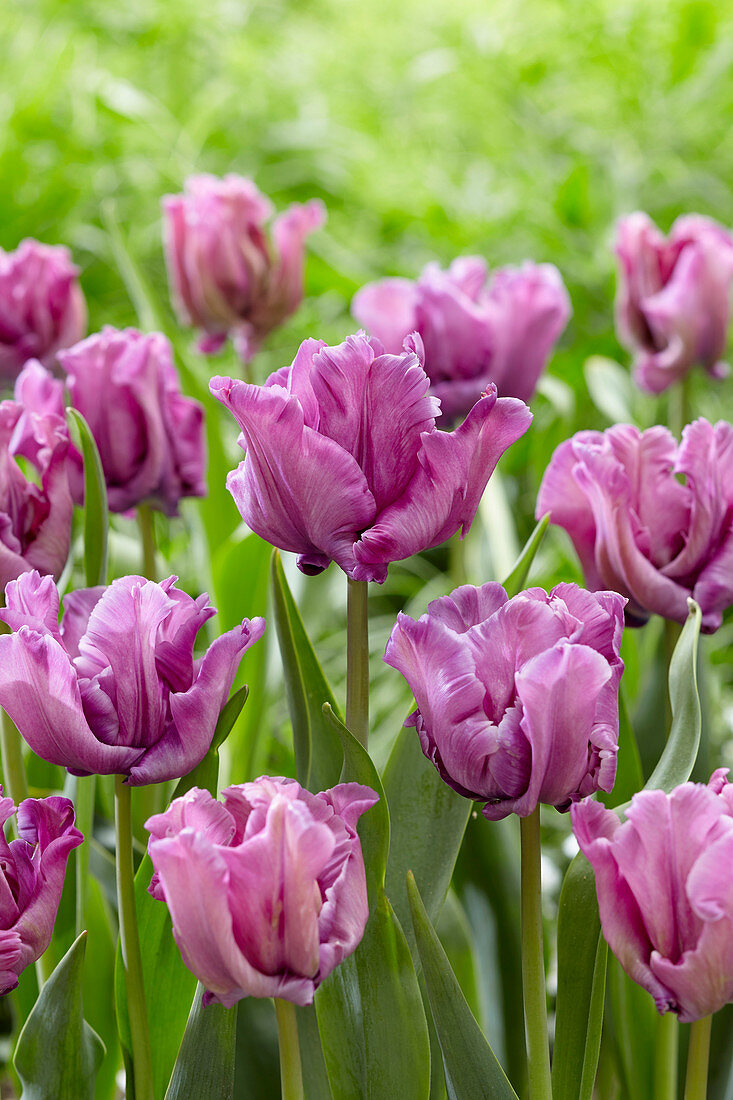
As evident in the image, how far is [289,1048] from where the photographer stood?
309 millimetres

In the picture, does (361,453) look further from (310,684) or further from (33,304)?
(33,304)

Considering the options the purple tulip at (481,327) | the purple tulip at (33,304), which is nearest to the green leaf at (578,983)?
the purple tulip at (481,327)

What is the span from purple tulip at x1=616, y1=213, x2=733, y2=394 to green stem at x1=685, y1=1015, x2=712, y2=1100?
628mm

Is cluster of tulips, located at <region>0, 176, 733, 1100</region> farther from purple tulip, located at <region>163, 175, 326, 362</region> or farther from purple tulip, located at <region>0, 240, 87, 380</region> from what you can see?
purple tulip, located at <region>163, 175, 326, 362</region>

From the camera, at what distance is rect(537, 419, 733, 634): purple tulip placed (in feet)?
1.34

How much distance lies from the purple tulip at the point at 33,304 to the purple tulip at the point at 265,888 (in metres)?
0.58

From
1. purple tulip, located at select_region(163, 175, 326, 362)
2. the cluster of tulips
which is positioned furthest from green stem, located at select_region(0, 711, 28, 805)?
purple tulip, located at select_region(163, 175, 326, 362)

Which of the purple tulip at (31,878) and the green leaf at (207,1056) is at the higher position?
the purple tulip at (31,878)

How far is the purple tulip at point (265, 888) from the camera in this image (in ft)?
0.86

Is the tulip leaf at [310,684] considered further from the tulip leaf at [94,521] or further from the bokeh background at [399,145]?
the bokeh background at [399,145]

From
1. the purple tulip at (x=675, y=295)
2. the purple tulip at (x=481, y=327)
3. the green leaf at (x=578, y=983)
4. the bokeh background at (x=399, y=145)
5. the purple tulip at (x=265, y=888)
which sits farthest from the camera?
the bokeh background at (x=399, y=145)

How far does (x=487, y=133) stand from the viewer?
6.82ft

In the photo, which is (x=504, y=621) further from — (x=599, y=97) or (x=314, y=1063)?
(x=599, y=97)

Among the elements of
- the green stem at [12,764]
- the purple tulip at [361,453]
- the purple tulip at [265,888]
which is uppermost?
the purple tulip at [361,453]
